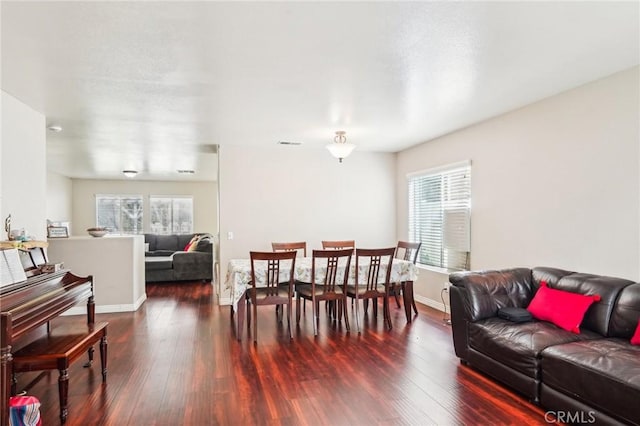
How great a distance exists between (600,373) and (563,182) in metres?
2.01

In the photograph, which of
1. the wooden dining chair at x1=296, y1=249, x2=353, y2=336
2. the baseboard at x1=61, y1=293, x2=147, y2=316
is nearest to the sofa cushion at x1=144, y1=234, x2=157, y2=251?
the baseboard at x1=61, y1=293, x2=147, y2=316

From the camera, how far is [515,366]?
268 cm

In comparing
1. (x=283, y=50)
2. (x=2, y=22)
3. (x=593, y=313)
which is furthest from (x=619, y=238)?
(x=2, y=22)

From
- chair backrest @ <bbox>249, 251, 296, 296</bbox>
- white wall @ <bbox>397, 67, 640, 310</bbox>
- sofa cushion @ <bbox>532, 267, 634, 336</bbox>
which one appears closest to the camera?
sofa cushion @ <bbox>532, 267, 634, 336</bbox>

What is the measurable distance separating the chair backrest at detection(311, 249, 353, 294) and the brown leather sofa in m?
1.27

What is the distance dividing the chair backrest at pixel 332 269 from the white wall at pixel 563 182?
1760 mm

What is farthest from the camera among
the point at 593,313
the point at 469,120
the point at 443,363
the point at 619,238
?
the point at 469,120

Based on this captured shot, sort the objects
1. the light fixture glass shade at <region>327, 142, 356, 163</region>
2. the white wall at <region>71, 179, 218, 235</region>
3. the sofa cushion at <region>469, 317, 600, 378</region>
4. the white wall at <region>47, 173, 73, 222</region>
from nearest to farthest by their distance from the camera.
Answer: the sofa cushion at <region>469, 317, 600, 378</region>
the light fixture glass shade at <region>327, 142, 356, 163</region>
the white wall at <region>47, 173, 73, 222</region>
the white wall at <region>71, 179, 218, 235</region>

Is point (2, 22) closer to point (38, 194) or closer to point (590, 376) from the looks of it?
point (38, 194)

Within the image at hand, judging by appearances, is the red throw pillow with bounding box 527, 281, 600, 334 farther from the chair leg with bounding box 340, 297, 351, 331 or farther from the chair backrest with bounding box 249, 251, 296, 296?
the chair backrest with bounding box 249, 251, 296, 296

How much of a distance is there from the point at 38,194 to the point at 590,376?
16.9 feet

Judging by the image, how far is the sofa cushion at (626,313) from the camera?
2.61m

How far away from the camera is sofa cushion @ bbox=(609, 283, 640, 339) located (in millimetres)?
2613

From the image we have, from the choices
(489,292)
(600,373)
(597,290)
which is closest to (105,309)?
(489,292)
